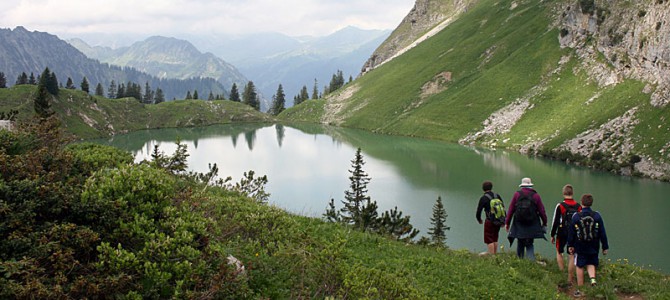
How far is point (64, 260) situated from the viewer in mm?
5957

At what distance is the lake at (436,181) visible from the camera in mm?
35344

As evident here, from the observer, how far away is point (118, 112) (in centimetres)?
13662

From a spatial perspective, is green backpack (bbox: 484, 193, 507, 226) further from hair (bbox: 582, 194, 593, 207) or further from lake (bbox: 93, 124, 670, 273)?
lake (bbox: 93, 124, 670, 273)

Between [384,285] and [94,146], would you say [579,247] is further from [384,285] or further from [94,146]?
[94,146]

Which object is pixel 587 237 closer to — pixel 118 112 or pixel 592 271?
pixel 592 271

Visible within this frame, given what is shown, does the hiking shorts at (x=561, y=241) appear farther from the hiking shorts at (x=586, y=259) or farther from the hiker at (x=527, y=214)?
the hiking shorts at (x=586, y=259)

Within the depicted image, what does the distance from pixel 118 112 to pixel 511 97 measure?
383ft

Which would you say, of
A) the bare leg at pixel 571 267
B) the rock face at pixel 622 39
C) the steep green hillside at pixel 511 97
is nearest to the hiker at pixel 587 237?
the bare leg at pixel 571 267

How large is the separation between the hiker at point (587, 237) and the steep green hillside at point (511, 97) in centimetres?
5445

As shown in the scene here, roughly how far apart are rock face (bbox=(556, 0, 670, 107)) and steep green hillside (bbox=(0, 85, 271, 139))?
105 m

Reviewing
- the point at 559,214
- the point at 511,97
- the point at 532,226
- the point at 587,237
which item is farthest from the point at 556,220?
the point at 511,97

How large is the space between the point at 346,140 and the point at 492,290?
98.3 metres

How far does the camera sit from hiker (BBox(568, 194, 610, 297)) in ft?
43.7

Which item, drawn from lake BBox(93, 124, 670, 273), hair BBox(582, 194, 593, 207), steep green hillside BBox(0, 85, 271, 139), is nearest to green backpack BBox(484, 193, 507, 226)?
hair BBox(582, 194, 593, 207)
